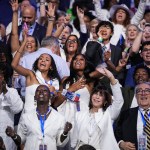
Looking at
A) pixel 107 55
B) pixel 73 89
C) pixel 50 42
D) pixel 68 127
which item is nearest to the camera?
pixel 68 127

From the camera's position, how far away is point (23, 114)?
1068cm

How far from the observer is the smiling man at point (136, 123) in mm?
10789

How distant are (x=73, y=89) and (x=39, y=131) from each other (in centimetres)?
103

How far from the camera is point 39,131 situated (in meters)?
10.4

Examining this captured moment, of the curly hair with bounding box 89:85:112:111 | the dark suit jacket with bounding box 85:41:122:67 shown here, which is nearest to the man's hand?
the curly hair with bounding box 89:85:112:111

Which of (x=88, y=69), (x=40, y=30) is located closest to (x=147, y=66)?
(x=88, y=69)

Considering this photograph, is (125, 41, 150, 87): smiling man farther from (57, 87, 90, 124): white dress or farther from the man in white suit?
(57, 87, 90, 124): white dress

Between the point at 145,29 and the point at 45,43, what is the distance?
2117mm

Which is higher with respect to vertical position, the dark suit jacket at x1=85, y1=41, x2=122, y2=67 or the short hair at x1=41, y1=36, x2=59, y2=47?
the short hair at x1=41, y1=36, x2=59, y2=47

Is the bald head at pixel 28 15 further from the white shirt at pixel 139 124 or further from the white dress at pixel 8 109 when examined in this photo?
the white shirt at pixel 139 124

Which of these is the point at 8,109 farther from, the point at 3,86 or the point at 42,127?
the point at 42,127

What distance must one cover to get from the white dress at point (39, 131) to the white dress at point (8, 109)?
417mm

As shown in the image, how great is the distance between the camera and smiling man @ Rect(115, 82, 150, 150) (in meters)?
10.8

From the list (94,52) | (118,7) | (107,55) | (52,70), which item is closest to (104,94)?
(52,70)
